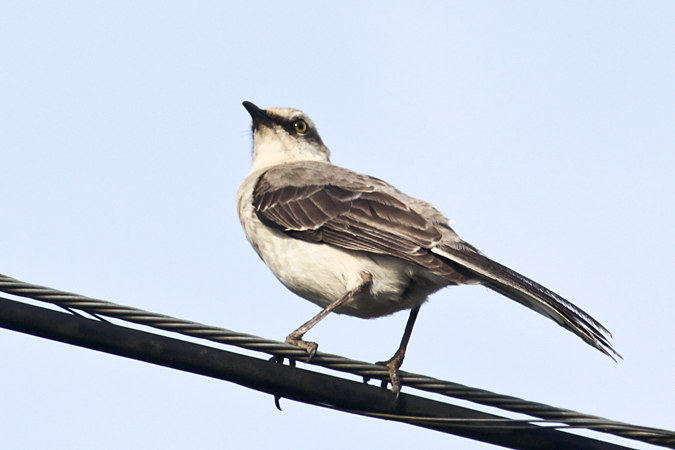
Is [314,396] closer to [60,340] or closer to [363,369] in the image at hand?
[363,369]

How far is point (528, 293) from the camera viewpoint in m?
6.29

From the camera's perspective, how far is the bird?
21.5 feet

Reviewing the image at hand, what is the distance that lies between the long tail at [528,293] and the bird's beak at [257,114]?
422 centimetres

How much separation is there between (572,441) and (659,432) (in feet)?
1.95

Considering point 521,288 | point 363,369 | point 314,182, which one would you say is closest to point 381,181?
point 314,182

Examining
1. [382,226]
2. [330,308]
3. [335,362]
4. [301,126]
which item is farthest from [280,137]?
[335,362]

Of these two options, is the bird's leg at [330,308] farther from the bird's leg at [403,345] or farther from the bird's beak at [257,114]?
the bird's beak at [257,114]

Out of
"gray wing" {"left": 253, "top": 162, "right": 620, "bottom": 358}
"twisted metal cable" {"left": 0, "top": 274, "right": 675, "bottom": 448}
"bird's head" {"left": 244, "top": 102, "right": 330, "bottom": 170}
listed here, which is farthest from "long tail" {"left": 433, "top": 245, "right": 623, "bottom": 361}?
"bird's head" {"left": 244, "top": 102, "right": 330, "bottom": 170}

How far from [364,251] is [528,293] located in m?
1.64

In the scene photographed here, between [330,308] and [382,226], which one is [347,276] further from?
[382,226]

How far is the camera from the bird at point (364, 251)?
6.55 metres

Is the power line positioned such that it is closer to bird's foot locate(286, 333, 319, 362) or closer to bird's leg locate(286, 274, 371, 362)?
bird's foot locate(286, 333, 319, 362)

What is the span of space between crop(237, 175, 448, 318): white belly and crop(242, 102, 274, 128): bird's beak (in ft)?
9.00

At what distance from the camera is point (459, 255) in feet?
22.4
